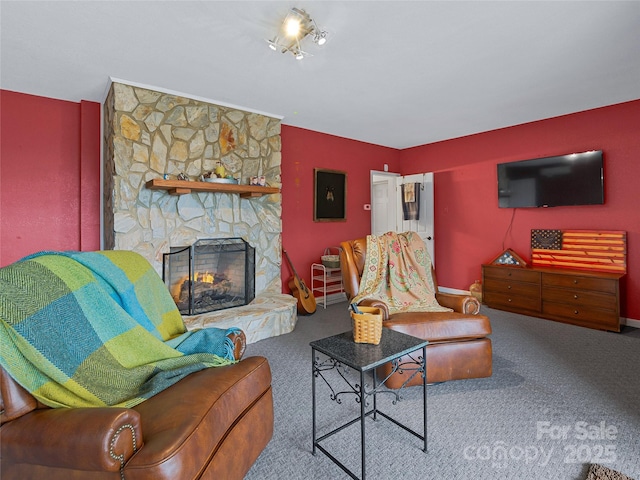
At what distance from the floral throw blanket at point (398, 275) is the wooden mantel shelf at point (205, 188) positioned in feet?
4.58

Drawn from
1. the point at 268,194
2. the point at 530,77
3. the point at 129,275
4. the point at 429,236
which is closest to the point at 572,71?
the point at 530,77

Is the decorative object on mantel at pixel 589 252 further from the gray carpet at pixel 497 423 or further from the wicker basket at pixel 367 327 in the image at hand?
the wicker basket at pixel 367 327

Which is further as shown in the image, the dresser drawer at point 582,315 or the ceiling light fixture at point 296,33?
the dresser drawer at point 582,315

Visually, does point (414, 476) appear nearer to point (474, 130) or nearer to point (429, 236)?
point (429, 236)

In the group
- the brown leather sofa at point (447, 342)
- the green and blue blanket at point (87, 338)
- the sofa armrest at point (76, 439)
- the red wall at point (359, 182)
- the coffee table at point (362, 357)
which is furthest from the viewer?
the red wall at point (359, 182)

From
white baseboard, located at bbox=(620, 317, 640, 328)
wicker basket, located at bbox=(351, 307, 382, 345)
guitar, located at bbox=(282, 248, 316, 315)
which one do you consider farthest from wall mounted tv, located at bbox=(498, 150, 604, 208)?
wicker basket, located at bbox=(351, 307, 382, 345)

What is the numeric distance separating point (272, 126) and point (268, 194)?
2.67ft

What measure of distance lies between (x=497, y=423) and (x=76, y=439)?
2017 millimetres

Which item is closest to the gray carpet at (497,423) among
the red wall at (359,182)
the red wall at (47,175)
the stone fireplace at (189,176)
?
the stone fireplace at (189,176)

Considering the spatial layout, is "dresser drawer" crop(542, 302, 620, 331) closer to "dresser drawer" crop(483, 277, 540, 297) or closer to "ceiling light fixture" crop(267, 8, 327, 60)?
A: "dresser drawer" crop(483, 277, 540, 297)

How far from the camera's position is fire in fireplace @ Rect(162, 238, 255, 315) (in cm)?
340

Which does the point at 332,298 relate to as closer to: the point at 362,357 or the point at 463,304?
the point at 463,304

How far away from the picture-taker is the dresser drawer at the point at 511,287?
3.98 meters
